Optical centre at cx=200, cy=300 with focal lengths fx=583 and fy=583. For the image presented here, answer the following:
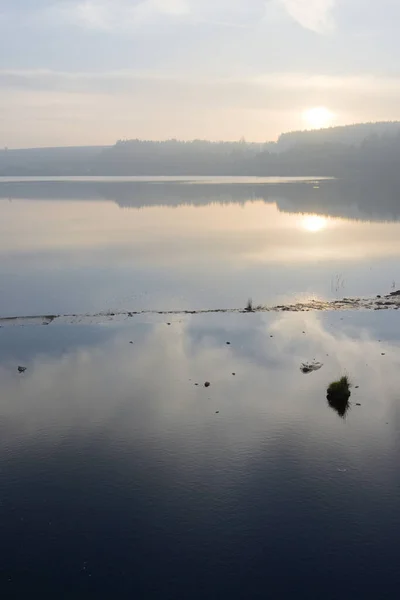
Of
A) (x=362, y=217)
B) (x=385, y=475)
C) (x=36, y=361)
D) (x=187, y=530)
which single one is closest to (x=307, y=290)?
(x=36, y=361)

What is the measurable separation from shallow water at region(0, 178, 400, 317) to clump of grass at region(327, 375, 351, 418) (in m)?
20.1

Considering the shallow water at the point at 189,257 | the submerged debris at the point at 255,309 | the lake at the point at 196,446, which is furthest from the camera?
the shallow water at the point at 189,257

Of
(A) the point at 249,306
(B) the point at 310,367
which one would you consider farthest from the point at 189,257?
(B) the point at 310,367

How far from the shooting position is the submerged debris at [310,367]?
34300 mm

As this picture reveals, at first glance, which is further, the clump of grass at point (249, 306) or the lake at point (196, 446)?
the clump of grass at point (249, 306)

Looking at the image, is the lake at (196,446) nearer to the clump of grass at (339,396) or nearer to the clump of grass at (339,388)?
the clump of grass at (339,396)

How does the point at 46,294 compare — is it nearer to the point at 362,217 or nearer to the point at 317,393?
the point at 317,393

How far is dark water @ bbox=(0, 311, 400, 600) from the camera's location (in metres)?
18.6

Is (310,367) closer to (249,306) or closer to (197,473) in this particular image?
(197,473)

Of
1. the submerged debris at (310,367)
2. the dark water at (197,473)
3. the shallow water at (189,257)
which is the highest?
the shallow water at (189,257)

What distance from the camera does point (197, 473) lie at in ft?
77.7

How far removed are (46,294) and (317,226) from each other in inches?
2457

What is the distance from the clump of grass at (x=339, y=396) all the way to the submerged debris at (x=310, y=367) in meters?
3.38

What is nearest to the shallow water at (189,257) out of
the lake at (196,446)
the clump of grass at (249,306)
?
the lake at (196,446)
